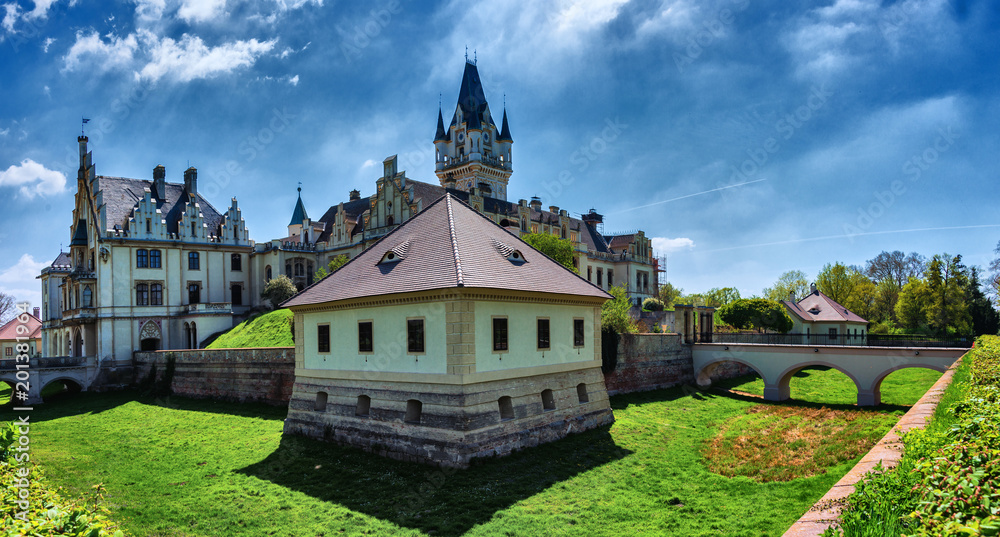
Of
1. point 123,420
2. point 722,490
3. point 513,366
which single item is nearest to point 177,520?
point 513,366

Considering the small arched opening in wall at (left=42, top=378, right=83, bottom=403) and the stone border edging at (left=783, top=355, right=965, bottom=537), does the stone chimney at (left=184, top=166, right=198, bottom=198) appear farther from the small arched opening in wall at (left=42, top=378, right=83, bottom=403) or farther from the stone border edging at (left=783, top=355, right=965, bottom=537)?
the stone border edging at (left=783, top=355, right=965, bottom=537)

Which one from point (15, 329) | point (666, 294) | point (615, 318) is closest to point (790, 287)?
point (666, 294)

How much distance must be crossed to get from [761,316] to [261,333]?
44.2m

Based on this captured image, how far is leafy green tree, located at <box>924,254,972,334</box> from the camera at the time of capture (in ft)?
179

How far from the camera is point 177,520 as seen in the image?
16172mm

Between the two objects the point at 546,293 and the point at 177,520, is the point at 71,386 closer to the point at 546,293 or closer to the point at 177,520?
the point at 177,520

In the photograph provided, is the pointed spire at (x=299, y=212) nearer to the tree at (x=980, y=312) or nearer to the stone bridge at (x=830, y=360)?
the stone bridge at (x=830, y=360)

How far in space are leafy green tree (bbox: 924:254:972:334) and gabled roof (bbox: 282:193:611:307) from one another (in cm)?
4753

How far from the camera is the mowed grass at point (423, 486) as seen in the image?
606 inches

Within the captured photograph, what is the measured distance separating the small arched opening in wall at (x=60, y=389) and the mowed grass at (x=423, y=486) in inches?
681

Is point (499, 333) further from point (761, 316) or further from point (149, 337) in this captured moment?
point (761, 316)

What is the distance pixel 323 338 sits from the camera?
2470 centimetres

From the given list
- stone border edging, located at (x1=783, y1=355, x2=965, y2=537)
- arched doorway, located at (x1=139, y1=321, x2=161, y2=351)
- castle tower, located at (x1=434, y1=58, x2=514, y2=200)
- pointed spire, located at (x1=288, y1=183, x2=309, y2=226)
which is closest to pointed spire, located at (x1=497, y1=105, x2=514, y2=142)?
castle tower, located at (x1=434, y1=58, x2=514, y2=200)

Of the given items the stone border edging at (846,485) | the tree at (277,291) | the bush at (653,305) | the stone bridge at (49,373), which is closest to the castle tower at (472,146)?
the bush at (653,305)
